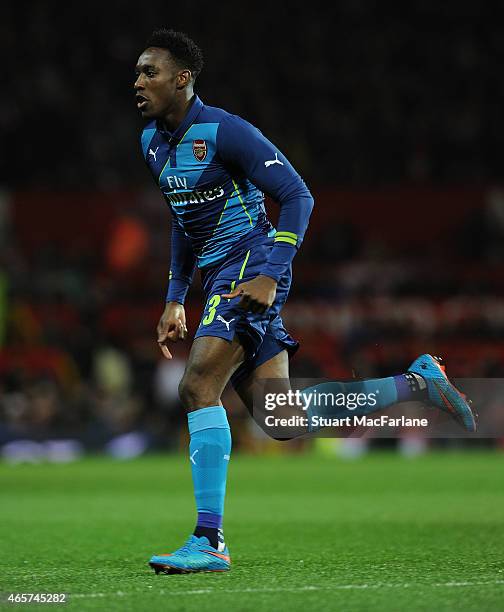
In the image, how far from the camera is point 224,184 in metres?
5.68

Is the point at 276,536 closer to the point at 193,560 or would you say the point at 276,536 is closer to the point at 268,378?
the point at 268,378

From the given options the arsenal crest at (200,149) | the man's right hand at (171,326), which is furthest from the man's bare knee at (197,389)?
the arsenal crest at (200,149)

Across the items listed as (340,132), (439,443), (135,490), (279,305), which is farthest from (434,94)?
(279,305)

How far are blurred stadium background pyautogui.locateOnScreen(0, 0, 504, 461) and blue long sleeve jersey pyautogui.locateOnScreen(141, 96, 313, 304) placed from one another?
951 cm

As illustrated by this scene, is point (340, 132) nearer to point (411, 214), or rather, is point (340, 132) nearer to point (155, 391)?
point (411, 214)

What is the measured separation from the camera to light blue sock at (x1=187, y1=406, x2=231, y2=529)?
542 cm

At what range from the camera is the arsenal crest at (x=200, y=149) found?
5.61 m

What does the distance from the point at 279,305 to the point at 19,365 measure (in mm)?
10611

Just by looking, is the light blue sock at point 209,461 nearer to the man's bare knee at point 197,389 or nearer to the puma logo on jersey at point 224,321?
the man's bare knee at point 197,389

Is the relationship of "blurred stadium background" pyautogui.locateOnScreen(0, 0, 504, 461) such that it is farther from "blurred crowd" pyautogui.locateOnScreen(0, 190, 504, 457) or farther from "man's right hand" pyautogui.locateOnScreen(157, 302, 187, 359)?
"man's right hand" pyautogui.locateOnScreen(157, 302, 187, 359)

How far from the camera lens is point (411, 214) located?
1981cm

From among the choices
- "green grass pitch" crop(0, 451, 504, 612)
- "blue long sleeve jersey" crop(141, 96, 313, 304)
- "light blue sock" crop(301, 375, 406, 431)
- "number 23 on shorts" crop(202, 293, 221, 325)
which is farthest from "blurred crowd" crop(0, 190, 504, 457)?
"number 23 on shorts" crop(202, 293, 221, 325)

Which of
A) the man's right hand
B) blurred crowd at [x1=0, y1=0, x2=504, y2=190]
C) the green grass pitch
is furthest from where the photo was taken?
blurred crowd at [x1=0, y1=0, x2=504, y2=190]

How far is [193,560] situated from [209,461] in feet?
1.39
